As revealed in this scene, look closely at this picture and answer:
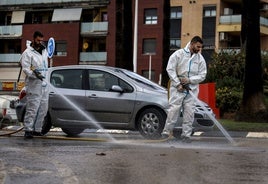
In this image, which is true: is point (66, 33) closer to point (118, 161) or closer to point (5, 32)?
point (5, 32)

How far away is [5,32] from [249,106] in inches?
1797

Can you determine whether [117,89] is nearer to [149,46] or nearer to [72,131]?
[72,131]

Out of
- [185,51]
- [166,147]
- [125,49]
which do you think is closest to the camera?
[166,147]

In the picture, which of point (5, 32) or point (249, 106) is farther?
point (5, 32)

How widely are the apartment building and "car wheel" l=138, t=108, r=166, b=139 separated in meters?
38.0

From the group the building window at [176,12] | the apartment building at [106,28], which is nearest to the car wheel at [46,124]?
the apartment building at [106,28]

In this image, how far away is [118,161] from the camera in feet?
24.8

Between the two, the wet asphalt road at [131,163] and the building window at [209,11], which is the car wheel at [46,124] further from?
the building window at [209,11]

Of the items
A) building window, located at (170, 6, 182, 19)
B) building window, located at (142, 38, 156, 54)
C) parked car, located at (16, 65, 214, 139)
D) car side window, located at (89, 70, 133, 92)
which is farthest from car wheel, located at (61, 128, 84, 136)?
building window, located at (170, 6, 182, 19)

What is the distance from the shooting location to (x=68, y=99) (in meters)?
11.9

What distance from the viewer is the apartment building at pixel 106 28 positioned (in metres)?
52.2

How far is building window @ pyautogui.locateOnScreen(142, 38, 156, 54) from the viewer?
178 feet

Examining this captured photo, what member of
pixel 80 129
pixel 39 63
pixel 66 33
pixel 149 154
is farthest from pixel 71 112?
pixel 66 33

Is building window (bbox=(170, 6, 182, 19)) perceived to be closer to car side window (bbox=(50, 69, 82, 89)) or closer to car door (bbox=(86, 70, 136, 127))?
car side window (bbox=(50, 69, 82, 89))
